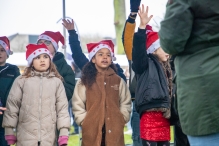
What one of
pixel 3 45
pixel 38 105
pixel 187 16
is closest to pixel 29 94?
pixel 38 105

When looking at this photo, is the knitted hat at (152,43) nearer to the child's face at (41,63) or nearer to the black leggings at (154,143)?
the black leggings at (154,143)

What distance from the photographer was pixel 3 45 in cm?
490

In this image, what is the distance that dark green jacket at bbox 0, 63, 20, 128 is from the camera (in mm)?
4672

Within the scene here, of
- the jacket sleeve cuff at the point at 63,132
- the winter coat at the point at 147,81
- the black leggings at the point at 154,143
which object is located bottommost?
the black leggings at the point at 154,143

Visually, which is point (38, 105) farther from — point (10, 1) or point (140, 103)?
point (10, 1)

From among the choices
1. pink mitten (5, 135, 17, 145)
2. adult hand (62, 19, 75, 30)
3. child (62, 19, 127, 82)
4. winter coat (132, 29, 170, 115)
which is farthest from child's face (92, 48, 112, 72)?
pink mitten (5, 135, 17, 145)

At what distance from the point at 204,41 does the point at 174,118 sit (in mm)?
2086

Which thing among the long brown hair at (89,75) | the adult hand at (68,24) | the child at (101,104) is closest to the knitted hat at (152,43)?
the child at (101,104)

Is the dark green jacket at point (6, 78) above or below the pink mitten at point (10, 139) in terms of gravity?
above

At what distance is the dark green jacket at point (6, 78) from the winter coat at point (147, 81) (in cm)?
149

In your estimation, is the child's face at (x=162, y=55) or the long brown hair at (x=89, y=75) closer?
the child's face at (x=162, y=55)

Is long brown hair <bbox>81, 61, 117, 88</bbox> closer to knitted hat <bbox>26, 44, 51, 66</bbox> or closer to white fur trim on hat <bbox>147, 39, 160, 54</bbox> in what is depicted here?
knitted hat <bbox>26, 44, 51, 66</bbox>

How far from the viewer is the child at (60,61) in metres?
4.79

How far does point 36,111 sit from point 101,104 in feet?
2.14
